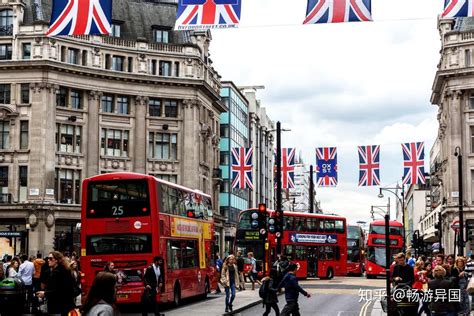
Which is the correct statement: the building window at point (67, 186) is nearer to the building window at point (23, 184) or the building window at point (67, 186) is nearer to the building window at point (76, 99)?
the building window at point (23, 184)

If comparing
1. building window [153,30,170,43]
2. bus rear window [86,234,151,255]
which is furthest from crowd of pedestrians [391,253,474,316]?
building window [153,30,170,43]

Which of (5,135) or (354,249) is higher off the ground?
(5,135)

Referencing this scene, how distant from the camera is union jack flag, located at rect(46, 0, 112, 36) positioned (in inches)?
870

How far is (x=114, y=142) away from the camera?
218 ft

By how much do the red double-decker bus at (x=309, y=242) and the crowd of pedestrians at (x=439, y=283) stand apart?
22482 millimetres

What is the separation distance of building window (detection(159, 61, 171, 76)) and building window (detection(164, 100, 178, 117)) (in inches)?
87.3

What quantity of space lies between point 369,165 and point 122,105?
26.7 m

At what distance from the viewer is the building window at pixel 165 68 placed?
68.4 m

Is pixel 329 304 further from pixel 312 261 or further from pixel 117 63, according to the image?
pixel 117 63

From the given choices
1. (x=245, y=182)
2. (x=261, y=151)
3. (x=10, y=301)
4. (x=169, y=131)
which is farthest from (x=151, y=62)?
(x=10, y=301)

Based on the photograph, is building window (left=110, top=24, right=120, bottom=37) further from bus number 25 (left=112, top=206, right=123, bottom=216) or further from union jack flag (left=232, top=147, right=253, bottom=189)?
bus number 25 (left=112, top=206, right=123, bottom=216)

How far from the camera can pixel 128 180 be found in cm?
2659

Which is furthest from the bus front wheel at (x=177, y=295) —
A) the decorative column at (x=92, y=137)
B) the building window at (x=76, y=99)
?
the building window at (x=76, y=99)

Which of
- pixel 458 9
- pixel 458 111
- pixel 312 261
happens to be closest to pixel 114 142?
pixel 312 261
